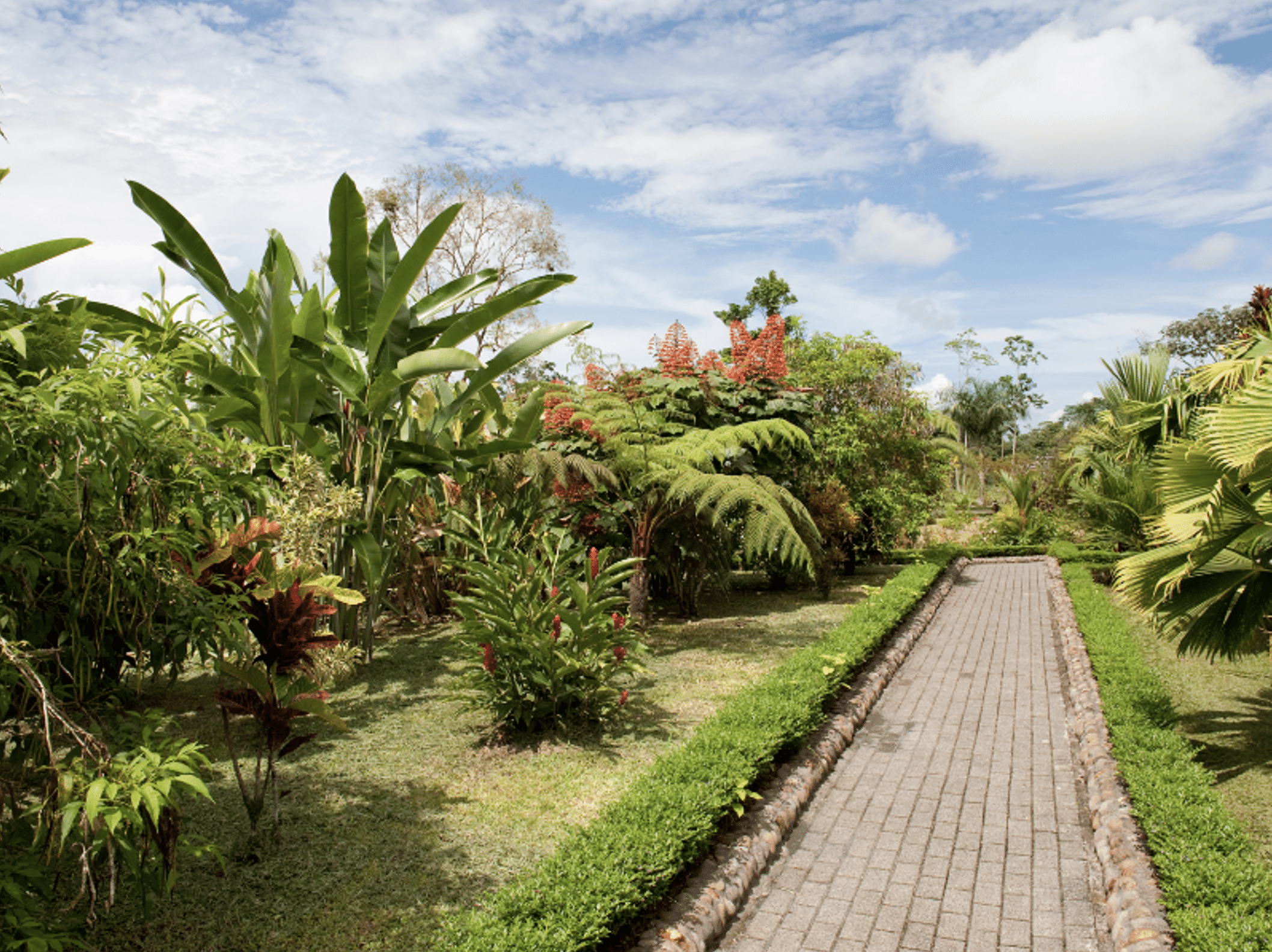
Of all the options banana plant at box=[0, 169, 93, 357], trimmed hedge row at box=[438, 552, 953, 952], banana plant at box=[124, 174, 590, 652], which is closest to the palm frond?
trimmed hedge row at box=[438, 552, 953, 952]

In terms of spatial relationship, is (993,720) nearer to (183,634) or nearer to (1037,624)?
(1037,624)

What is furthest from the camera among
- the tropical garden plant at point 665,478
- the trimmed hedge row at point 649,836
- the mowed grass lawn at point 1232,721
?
the tropical garden plant at point 665,478

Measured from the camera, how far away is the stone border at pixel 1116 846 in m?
3.20

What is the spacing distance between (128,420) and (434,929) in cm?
211

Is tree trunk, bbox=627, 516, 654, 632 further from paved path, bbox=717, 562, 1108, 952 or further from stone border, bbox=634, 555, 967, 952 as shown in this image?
paved path, bbox=717, 562, 1108, 952

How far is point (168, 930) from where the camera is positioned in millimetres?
2912

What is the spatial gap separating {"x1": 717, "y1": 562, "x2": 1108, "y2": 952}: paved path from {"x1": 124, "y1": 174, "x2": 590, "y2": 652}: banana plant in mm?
3532

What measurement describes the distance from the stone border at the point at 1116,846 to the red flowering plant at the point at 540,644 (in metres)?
2.81

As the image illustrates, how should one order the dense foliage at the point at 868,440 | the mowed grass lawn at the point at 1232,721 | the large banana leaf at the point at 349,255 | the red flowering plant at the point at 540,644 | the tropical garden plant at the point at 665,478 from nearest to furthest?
the mowed grass lawn at the point at 1232,721, the red flowering plant at the point at 540,644, the large banana leaf at the point at 349,255, the tropical garden plant at the point at 665,478, the dense foliage at the point at 868,440

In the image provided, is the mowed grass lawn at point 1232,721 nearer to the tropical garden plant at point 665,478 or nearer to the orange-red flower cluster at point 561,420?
the tropical garden plant at point 665,478

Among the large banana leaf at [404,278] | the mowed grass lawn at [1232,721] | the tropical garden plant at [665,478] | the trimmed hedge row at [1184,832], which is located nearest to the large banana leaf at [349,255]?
the large banana leaf at [404,278]

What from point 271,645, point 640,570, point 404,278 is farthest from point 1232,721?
point 404,278

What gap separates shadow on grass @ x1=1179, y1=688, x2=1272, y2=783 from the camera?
17.0 ft

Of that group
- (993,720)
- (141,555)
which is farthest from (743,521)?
(141,555)
